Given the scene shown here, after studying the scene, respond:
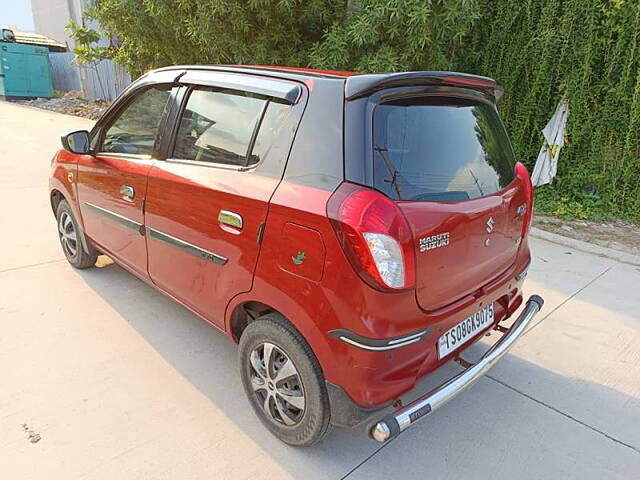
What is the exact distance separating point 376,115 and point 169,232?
1378 millimetres

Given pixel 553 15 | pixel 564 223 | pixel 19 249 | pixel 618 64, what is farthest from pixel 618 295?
pixel 19 249

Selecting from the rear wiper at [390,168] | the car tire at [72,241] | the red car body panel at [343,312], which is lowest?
the car tire at [72,241]

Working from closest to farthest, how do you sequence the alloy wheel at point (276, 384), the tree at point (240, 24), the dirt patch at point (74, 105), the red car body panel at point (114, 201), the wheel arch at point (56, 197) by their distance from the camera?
the alloy wheel at point (276, 384) < the red car body panel at point (114, 201) < the wheel arch at point (56, 197) < the tree at point (240, 24) < the dirt patch at point (74, 105)

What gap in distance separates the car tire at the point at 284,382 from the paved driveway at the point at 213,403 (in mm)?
133

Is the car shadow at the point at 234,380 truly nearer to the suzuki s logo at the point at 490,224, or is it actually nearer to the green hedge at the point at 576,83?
the suzuki s logo at the point at 490,224

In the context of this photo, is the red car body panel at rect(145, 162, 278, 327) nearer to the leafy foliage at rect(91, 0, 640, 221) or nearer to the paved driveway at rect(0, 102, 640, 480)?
the paved driveway at rect(0, 102, 640, 480)

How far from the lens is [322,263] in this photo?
5.86 feet

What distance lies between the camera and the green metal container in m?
19.1

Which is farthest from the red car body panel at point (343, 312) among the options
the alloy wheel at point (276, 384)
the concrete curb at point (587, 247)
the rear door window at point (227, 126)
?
the concrete curb at point (587, 247)

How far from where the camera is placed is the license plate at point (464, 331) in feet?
6.66

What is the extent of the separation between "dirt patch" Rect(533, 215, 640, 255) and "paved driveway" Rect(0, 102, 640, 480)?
1.31 m

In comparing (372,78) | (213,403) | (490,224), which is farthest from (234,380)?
(372,78)

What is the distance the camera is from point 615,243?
4.93 metres

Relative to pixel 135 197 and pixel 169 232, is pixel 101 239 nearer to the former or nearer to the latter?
pixel 135 197
